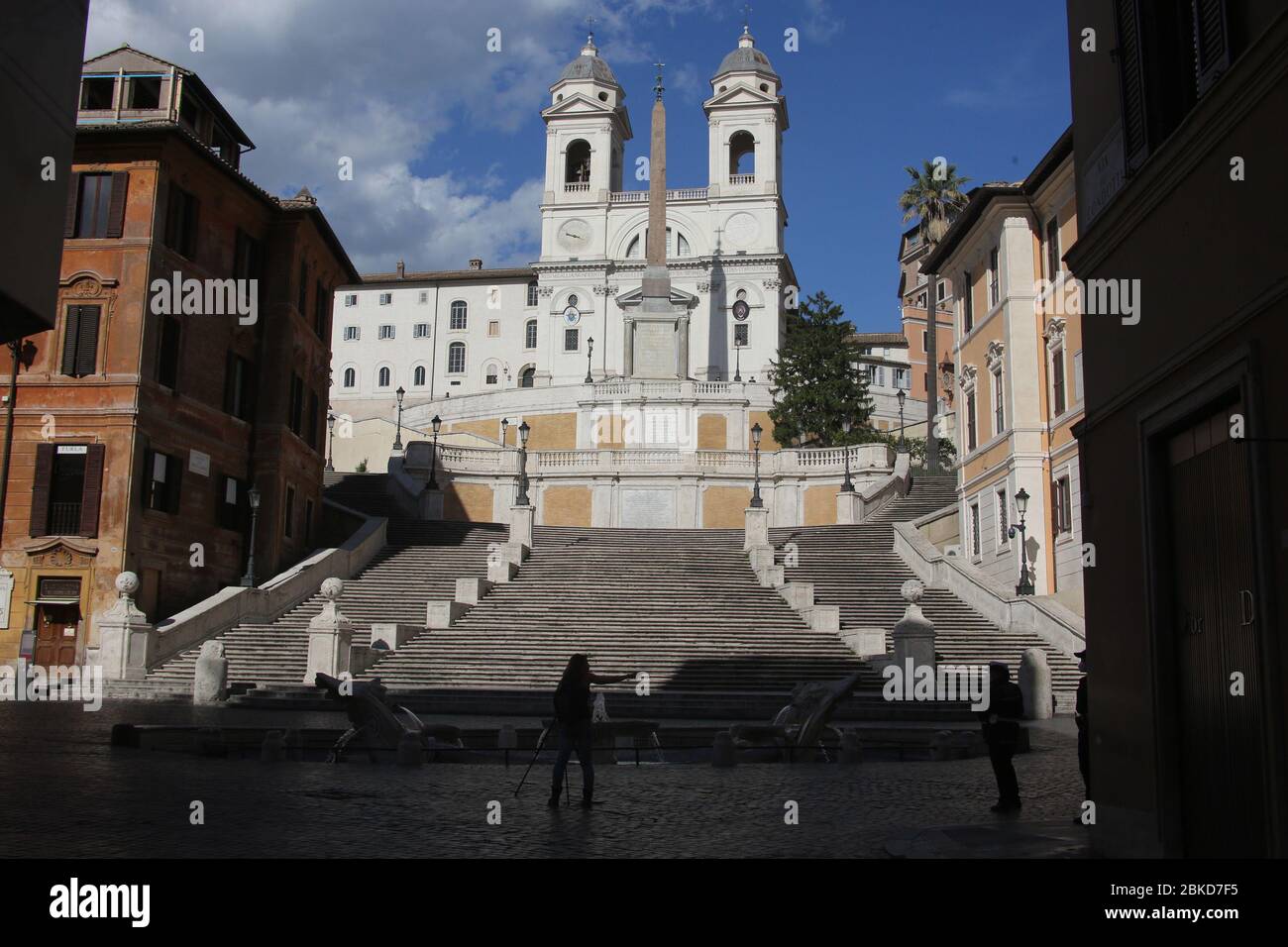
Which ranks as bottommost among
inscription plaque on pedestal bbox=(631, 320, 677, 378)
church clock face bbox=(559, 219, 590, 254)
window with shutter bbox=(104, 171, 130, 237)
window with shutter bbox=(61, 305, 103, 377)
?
window with shutter bbox=(61, 305, 103, 377)

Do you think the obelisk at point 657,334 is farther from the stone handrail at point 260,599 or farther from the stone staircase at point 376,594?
the stone handrail at point 260,599

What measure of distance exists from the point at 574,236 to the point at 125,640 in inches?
2614

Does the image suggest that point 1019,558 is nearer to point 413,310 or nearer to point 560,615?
point 560,615

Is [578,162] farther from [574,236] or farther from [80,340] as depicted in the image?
[80,340]

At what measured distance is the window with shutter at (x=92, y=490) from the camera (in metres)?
29.5

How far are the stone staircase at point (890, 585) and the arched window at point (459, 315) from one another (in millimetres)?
61539

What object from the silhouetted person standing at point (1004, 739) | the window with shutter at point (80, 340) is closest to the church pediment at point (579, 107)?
the window with shutter at point (80, 340)

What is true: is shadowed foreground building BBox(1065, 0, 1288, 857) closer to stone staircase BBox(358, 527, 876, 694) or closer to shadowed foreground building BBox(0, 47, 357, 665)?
stone staircase BBox(358, 527, 876, 694)

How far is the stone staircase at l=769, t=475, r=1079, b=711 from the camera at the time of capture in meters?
27.9

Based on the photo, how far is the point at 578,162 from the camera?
94375mm

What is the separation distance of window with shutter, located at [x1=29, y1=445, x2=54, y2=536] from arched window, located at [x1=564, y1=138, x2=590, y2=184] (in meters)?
67.2

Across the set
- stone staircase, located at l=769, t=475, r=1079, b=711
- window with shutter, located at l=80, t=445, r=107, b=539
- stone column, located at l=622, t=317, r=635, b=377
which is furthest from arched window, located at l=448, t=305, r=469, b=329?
window with shutter, located at l=80, t=445, r=107, b=539

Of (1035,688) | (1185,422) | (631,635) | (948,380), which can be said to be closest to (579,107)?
(948,380)
